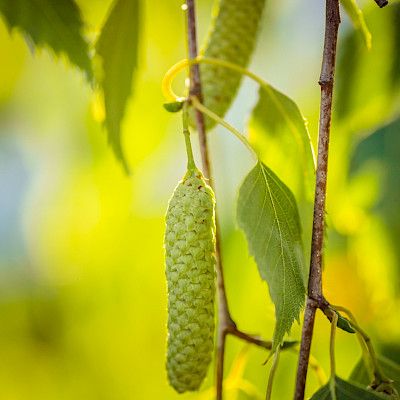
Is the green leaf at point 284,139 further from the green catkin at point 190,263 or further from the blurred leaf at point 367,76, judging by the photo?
the blurred leaf at point 367,76

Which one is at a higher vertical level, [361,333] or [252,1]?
[252,1]

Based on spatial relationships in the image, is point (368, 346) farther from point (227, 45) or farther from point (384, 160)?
point (384, 160)

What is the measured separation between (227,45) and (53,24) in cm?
21

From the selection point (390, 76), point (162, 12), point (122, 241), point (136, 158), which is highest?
point (162, 12)

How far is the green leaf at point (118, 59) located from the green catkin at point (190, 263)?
24 centimetres

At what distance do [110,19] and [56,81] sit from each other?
3.57ft

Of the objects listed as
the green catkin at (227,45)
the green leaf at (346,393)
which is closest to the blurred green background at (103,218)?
the green catkin at (227,45)

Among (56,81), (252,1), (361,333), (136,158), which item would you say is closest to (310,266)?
(361,333)

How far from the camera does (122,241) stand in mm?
1870

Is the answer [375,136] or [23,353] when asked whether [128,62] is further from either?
[23,353]

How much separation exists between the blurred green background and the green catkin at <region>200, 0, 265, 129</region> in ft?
1.93

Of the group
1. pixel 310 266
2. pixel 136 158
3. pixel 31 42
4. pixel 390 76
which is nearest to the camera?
pixel 310 266

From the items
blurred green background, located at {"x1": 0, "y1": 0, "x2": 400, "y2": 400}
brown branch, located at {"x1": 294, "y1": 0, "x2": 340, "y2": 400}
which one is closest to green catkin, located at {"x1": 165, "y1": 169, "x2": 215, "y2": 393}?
brown branch, located at {"x1": 294, "y1": 0, "x2": 340, "y2": 400}

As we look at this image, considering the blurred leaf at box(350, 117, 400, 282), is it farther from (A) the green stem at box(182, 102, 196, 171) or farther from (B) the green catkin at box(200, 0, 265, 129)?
(A) the green stem at box(182, 102, 196, 171)
